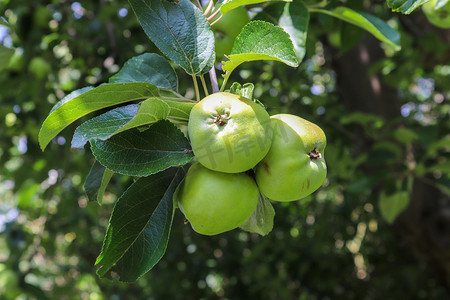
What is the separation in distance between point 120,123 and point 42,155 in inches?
62.1

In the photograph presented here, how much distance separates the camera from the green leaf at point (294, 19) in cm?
89

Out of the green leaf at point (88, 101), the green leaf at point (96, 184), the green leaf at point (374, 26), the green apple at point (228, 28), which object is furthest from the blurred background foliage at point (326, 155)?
the green leaf at point (88, 101)

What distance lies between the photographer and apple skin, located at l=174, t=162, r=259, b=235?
588mm

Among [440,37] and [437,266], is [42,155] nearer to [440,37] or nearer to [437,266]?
[440,37]

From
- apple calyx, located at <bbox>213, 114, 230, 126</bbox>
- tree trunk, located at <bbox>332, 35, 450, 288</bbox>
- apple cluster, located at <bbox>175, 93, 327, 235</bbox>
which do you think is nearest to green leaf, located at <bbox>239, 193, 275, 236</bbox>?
apple cluster, located at <bbox>175, 93, 327, 235</bbox>

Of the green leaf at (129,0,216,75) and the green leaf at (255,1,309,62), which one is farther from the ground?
the green leaf at (129,0,216,75)

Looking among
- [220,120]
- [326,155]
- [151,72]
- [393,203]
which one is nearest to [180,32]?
[151,72]

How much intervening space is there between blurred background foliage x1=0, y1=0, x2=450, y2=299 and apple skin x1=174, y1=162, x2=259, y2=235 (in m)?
0.80

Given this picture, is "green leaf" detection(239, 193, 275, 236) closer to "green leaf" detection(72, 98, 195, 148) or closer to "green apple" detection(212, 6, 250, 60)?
"green leaf" detection(72, 98, 195, 148)

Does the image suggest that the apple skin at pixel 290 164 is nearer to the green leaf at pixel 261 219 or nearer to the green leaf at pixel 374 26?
the green leaf at pixel 261 219

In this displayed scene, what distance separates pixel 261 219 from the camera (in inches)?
28.7

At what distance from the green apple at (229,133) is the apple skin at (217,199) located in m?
0.03

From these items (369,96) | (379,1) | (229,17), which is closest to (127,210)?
(229,17)

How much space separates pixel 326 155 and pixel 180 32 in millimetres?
1283
